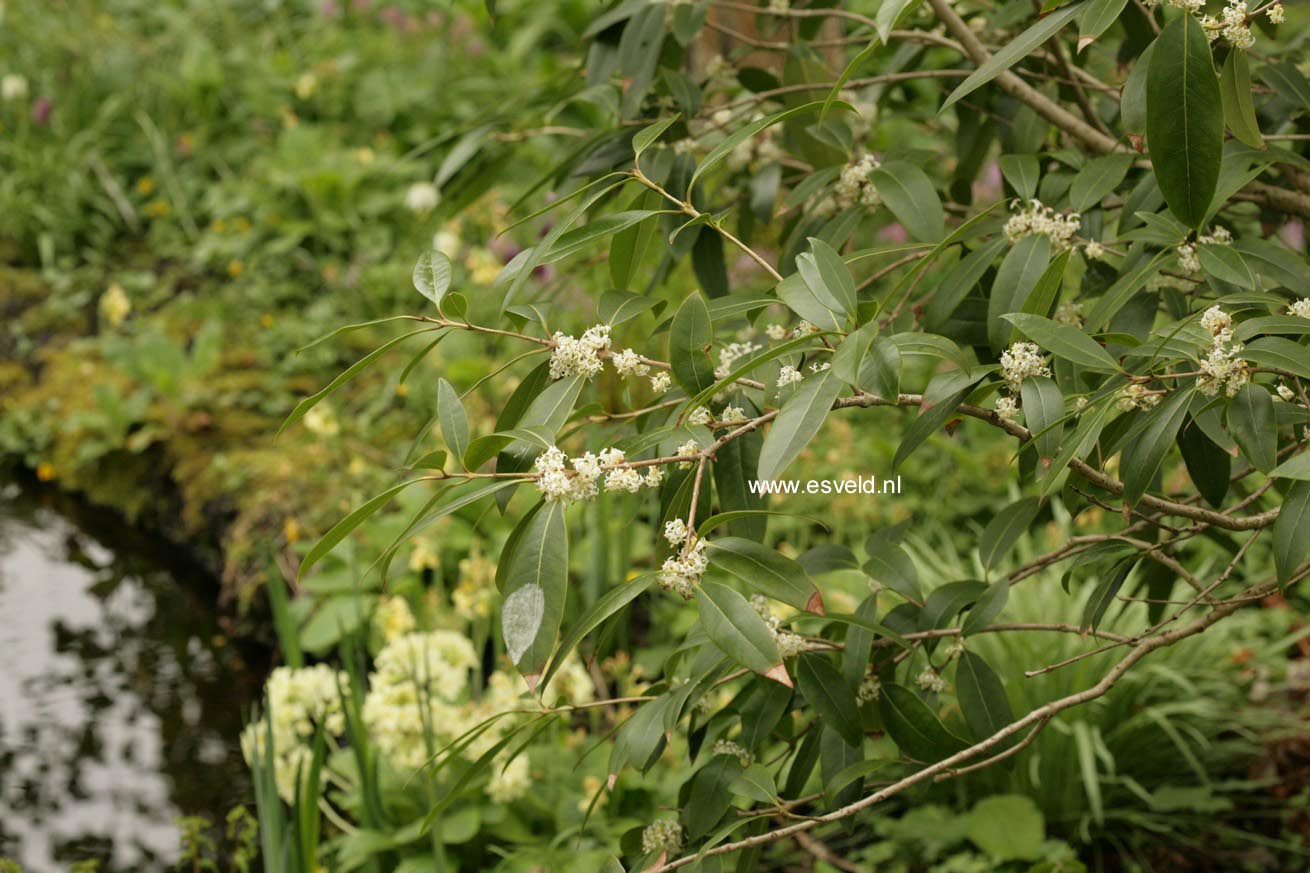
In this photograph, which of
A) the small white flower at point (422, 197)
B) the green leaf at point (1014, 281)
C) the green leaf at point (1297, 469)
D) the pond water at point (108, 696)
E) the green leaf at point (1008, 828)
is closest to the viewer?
the green leaf at point (1297, 469)

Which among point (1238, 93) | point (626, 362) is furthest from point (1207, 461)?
point (626, 362)

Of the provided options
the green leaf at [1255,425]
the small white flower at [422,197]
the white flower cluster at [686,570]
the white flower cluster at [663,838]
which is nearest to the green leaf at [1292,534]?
the green leaf at [1255,425]

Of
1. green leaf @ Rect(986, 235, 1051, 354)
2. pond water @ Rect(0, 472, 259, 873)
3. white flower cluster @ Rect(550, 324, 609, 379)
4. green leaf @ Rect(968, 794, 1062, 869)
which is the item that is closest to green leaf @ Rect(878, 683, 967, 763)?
green leaf @ Rect(986, 235, 1051, 354)

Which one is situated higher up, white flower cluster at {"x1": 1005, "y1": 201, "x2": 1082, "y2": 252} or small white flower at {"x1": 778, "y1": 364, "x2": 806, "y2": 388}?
white flower cluster at {"x1": 1005, "y1": 201, "x2": 1082, "y2": 252}

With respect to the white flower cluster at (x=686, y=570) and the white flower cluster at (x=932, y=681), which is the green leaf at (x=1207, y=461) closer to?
the white flower cluster at (x=932, y=681)

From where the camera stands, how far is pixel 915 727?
1.03 metres

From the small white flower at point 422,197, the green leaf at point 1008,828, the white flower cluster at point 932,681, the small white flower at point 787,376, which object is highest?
the small white flower at point 422,197

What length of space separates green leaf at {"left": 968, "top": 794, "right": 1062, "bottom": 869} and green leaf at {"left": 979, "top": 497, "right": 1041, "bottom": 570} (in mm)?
929

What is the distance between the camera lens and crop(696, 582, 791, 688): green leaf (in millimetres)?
754

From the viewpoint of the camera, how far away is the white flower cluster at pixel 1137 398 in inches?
32.4

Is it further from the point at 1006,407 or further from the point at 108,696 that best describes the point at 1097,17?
the point at 108,696

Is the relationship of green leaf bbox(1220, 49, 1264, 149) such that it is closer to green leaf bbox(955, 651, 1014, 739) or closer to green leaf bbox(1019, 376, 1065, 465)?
green leaf bbox(1019, 376, 1065, 465)

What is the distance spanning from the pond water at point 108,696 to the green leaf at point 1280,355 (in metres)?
2.12

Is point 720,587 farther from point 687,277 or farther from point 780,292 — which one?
point 687,277
